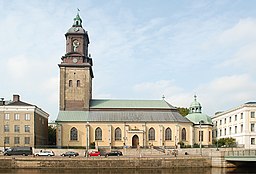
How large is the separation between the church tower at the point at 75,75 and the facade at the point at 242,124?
39.3 m

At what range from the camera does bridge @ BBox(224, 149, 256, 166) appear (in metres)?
56.1

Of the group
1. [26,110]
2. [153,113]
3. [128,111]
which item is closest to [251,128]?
[153,113]

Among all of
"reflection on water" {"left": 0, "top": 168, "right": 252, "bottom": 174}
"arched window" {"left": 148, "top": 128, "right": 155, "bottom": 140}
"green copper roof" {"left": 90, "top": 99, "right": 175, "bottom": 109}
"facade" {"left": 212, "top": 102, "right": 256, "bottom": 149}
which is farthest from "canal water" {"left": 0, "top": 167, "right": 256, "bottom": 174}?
"green copper roof" {"left": 90, "top": 99, "right": 175, "bottom": 109}

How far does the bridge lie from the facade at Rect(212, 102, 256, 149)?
25.6 m

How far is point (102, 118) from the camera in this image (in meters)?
86.7

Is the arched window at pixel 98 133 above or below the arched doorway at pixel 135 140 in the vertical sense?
above

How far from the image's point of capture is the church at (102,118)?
85.1 meters

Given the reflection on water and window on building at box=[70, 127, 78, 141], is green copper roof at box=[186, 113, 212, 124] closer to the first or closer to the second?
window on building at box=[70, 127, 78, 141]

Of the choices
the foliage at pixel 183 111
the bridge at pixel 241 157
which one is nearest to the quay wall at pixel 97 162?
the bridge at pixel 241 157

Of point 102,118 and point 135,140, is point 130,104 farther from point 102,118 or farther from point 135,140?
point 135,140

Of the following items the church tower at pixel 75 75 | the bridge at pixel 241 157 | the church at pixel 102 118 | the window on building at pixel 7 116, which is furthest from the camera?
the church tower at pixel 75 75

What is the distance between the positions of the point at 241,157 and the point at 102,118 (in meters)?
38.5

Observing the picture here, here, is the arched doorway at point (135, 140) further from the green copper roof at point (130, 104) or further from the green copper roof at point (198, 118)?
the green copper roof at point (198, 118)

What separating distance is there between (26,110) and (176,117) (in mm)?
36216
